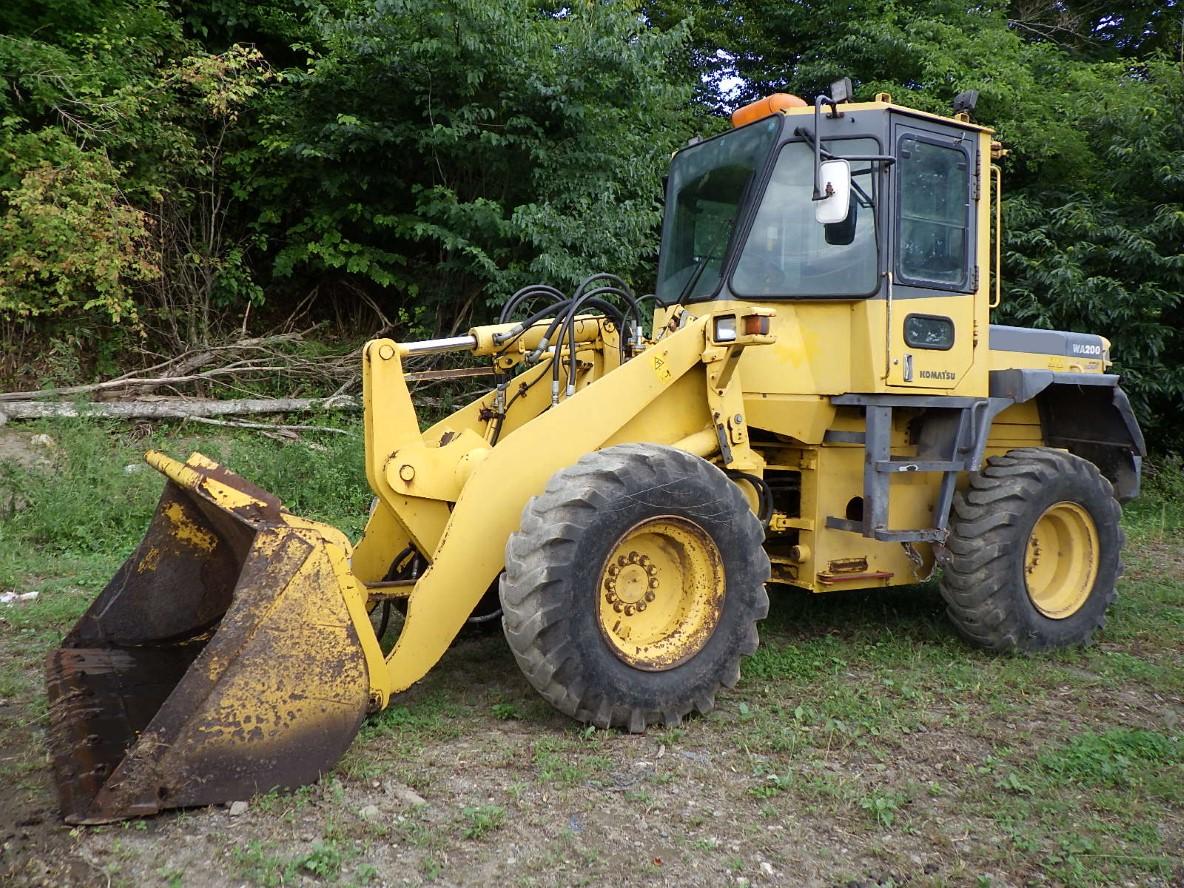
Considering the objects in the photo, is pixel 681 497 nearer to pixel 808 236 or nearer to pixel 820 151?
pixel 808 236

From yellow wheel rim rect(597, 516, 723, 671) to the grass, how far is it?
350mm

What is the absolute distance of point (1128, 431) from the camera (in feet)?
18.4

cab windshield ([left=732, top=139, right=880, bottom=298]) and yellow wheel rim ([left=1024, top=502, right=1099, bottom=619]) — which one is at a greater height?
cab windshield ([left=732, top=139, right=880, bottom=298])

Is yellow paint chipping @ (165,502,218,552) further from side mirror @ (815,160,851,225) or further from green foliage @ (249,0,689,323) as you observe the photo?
green foliage @ (249,0,689,323)

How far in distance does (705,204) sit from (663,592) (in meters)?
2.21

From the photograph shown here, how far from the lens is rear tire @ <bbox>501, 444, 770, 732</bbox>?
3.50m

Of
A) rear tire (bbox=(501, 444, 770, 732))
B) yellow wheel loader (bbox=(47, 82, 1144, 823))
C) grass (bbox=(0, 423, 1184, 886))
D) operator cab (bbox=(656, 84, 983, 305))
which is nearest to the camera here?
grass (bbox=(0, 423, 1184, 886))

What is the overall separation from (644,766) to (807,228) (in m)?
2.70

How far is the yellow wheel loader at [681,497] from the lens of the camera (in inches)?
124

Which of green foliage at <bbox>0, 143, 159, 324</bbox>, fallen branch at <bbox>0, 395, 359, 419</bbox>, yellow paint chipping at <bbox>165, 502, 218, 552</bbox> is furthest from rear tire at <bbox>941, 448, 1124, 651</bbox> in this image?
green foliage at <bbox>0, 143, 159, 324</bbox>

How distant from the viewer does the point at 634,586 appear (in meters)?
3.95

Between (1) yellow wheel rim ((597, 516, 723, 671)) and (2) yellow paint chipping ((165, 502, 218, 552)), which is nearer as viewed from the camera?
(1) yellow wheel rim ((597, 516, 723, 671))

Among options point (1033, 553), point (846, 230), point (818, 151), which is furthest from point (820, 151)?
point (1033, 553)

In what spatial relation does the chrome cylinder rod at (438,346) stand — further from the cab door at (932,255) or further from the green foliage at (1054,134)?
the green foliage at (1054,134)
